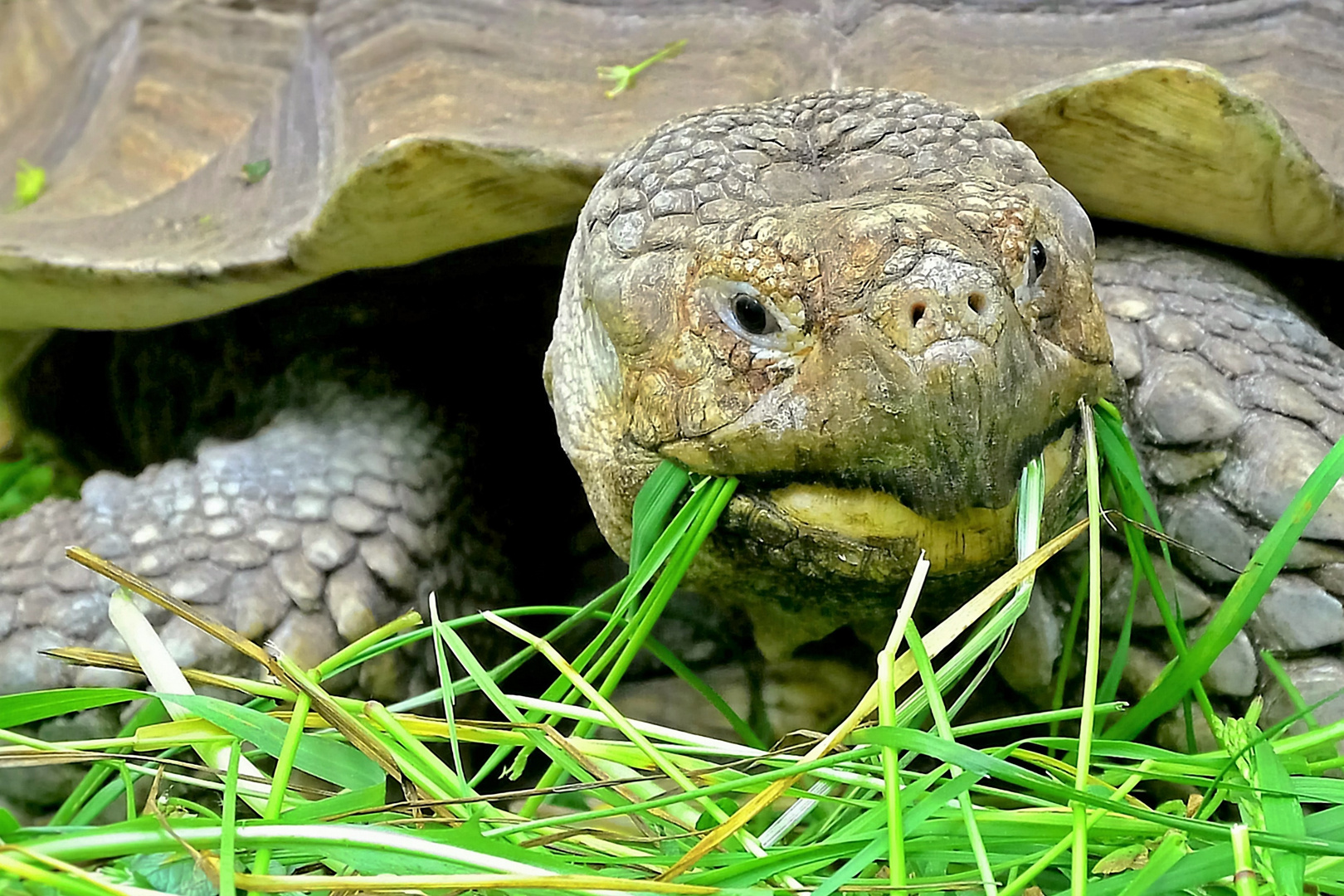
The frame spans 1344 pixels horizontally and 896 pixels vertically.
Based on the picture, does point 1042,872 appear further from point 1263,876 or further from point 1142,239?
point 1142,239

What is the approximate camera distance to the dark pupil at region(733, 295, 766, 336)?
94cm

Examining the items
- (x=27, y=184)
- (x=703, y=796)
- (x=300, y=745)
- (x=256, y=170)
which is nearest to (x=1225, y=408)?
(x=703, y=796)

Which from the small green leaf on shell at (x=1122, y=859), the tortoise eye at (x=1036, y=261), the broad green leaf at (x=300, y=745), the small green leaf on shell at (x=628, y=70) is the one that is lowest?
the small green leaf on shell at (x=1122, y=859)

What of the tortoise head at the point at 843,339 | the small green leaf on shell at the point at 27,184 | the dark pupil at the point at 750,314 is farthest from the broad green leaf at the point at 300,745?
the small green leaf on shell at the point at 27,184

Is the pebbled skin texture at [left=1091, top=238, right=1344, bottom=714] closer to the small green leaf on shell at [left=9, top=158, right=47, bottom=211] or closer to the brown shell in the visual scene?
the brown shell

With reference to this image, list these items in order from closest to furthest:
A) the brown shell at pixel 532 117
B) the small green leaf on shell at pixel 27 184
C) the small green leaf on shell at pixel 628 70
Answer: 1. the brown shell at pixel 532 117
2. the small green leaf on shell at pixel 628 70
3. the small green leaf on shell at pixel 27 184

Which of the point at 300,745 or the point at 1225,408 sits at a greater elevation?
the point at 1225,408

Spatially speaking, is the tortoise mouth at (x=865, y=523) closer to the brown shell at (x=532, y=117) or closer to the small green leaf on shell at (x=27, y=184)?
the brown shell at (x=532, y=117)

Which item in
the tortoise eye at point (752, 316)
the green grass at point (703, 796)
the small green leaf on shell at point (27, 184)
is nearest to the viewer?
the green grass at point (703, 796)

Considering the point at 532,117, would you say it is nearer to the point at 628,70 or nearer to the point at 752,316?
the point at 628,70

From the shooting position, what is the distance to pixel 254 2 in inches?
72.3

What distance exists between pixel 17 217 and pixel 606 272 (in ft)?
4.28

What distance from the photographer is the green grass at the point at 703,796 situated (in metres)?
0.80

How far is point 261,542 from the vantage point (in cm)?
151
